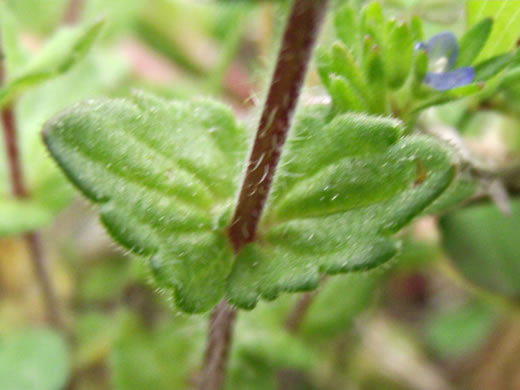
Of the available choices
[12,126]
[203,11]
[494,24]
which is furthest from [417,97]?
[203,11]

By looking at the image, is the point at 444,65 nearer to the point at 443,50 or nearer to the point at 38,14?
the point at 443,50

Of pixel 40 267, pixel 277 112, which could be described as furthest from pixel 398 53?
pixel 40 267

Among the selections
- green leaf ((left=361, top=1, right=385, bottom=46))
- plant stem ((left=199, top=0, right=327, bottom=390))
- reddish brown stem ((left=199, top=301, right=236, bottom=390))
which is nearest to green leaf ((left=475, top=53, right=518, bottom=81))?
green leaf ((left=361, top=1, right=385, bottom=46))

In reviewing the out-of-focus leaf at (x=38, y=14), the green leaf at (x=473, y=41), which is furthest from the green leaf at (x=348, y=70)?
the out-of-focus leaf at (x=38, y=14)

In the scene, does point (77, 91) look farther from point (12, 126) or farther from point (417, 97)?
point (417, 97)

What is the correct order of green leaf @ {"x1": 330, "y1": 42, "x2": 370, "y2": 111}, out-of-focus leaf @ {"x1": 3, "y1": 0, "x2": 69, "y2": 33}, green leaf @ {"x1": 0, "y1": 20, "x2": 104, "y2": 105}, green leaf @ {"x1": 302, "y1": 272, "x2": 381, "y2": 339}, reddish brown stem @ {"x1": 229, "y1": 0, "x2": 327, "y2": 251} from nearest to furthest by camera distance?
reddish brown stem @ {"x1": 229, "y1": 0, "x2": 327, "y2": 251}
green leaf @ {"x1": 330, "y1": 42, "x2": 370, "y2": 111}
green leaf @ {"x1": 0, "y1": 20, "x2": 104, "y2": 105}
green leaf @ {"x1": 302, "y1": 272, "x2": 381, "y2": 339}
out-of-focus leaf @ {"x1": 3, "y1": 0, "x2": 69, "y2": 33}

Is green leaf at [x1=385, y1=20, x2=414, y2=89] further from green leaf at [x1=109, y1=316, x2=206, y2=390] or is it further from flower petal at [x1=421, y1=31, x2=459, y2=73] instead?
green leaf at [x1=109, y1=316, x2=206, y2=390]
